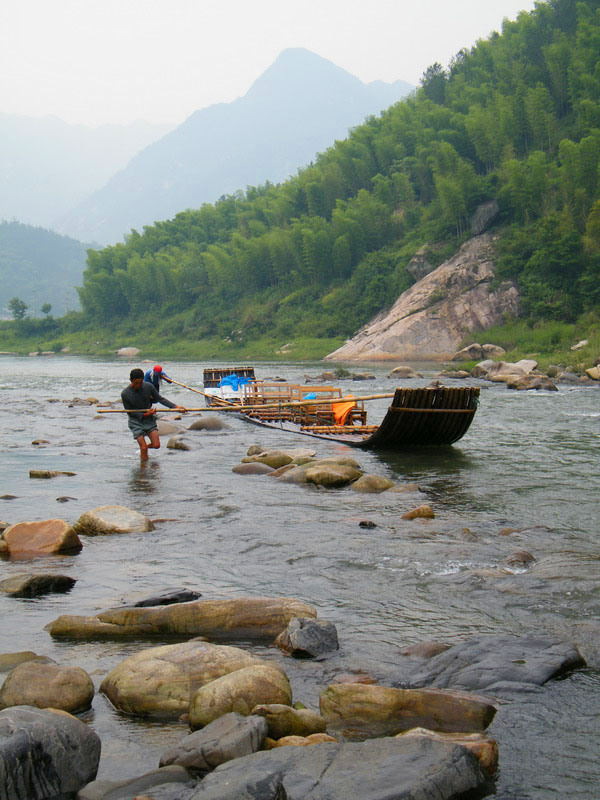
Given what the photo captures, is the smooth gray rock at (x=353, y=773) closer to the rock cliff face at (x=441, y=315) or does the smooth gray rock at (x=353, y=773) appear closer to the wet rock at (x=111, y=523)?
the wet rock at (x=111, y=523)

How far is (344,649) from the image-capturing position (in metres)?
6.01

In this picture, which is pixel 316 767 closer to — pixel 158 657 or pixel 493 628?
pixel 158 657

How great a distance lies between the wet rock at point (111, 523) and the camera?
32.5 ft

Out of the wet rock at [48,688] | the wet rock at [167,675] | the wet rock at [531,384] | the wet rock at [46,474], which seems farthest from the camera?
the wet rock at [531,384]

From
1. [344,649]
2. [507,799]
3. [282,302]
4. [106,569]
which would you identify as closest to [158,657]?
[344,649]

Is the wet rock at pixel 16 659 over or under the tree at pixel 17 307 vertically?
under

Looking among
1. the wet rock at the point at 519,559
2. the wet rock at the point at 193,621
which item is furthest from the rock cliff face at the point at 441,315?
the wet rock at the point at 193,621

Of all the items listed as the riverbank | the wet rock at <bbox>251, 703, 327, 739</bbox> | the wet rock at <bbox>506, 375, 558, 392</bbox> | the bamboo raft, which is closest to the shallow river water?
the bamboo raft

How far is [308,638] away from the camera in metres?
5.95

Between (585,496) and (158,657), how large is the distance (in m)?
8.28

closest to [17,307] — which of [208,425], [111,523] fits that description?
[208,425]

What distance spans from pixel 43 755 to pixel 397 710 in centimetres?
207

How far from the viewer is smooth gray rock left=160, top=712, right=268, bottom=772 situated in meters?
4.16

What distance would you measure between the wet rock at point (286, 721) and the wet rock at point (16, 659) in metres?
1.94
